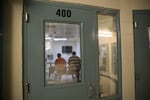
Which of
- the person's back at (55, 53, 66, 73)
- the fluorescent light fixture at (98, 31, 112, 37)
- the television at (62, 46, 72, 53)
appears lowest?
the person's back at (55, 53, 66, 73)

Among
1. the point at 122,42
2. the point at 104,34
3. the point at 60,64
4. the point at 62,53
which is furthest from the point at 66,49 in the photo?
the point at 122,42

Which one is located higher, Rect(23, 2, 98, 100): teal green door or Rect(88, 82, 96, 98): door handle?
Rect(23, 2, 98, 100): teal green door

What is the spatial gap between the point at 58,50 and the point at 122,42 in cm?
107

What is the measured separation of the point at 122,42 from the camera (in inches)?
107

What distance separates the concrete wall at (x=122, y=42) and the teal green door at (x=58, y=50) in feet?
0.29

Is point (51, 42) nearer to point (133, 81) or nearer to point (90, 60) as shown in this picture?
point (90, 60)

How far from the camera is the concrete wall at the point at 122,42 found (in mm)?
2012

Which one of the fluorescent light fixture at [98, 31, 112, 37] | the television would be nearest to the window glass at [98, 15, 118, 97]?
the fluorescent light fixture at [98, 31, 112, 37]

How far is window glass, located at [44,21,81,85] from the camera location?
2256mm

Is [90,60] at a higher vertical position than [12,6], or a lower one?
lower

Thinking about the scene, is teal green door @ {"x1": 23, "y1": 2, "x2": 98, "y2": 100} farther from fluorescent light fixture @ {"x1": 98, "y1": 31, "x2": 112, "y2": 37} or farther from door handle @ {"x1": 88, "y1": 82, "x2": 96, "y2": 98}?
fluorescent light fixture @ {"x1": 98, "y1": 31, "x2": 112, "y2": 37}

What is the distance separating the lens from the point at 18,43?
2.05 meters

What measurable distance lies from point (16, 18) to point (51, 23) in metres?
0.46

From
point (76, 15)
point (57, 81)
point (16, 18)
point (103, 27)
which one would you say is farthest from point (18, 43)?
point (103, 27)
